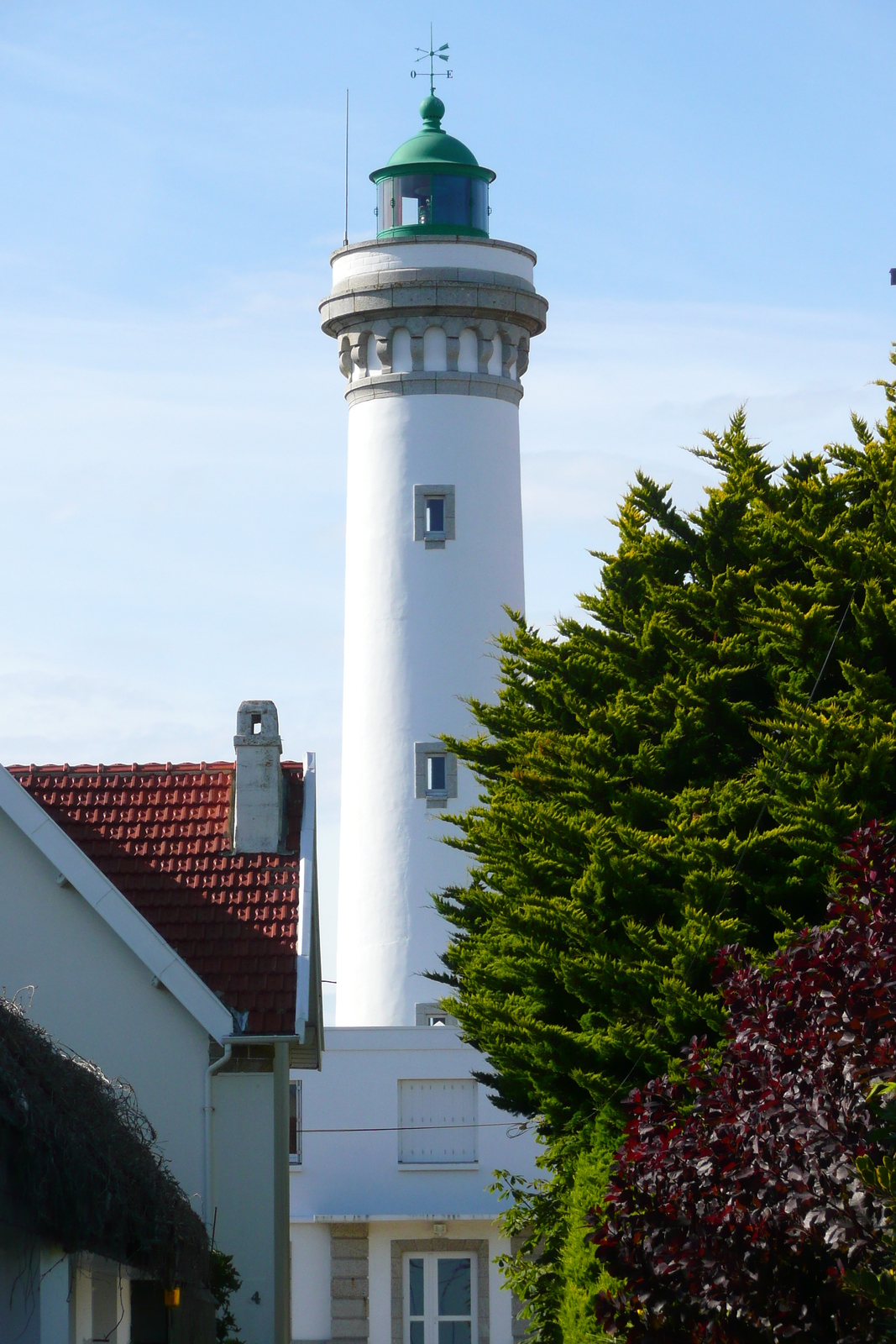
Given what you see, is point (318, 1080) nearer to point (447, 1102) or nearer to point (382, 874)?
point (447, 1102)

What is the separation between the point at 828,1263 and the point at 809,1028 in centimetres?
133

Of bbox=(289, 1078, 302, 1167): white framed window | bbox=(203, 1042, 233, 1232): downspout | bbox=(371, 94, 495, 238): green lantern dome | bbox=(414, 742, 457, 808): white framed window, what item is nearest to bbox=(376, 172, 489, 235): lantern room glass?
bbox=(371, 94, 495, 238): green lantern dome

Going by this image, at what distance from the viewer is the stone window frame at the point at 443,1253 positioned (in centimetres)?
3541

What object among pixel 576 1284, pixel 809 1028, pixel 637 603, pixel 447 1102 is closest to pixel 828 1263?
pixel 809 1028

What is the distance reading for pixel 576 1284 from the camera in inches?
721

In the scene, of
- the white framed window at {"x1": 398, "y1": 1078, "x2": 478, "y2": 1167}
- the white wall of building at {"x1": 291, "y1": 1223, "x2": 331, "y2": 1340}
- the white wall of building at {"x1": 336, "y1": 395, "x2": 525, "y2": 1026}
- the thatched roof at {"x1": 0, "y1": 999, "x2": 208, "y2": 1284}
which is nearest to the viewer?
the thatched roof at {"x1": 0, "y1": 999, "x2": 208, "y2": 1284}

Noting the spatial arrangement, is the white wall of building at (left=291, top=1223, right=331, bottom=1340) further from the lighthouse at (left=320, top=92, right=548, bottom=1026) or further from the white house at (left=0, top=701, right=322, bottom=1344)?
the white house at (left=0, top=701, right=322, bottom=1344)

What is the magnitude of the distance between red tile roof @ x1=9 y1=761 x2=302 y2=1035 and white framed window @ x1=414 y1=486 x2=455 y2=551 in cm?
1250

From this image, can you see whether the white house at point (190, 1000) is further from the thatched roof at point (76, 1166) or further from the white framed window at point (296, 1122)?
the white framed window at point (296, 1122)

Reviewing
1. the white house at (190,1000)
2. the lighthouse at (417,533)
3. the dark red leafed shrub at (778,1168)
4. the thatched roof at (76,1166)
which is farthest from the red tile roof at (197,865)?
the lighthouse at (417,533)

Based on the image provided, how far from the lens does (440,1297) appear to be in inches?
1420

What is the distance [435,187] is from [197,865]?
20.2 m

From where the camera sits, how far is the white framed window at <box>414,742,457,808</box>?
35.0 metres

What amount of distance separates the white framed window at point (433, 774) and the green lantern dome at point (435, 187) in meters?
9.94
